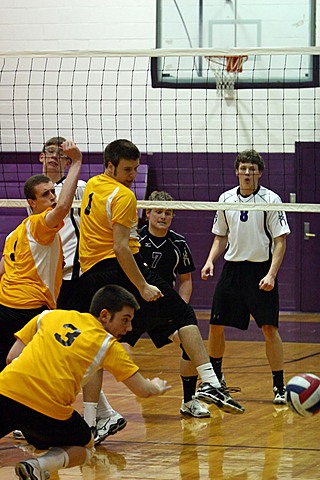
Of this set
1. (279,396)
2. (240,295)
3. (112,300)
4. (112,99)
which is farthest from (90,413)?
(112,99)

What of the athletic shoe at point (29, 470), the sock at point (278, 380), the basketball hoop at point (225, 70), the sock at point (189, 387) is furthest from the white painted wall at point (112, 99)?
the athletic shoe at point (29, 470)

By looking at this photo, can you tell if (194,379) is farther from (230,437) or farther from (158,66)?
(158,66)

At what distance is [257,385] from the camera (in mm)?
7289

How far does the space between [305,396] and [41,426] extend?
128 cm

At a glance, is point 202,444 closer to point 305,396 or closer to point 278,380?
point 305,396

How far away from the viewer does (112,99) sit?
42.0 feet

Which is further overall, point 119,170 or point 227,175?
point 227,175

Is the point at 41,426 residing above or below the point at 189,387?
above

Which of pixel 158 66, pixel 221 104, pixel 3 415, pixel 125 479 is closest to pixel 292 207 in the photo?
pixel 125 479

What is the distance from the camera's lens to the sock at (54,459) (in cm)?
416

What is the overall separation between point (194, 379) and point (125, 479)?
178 cm

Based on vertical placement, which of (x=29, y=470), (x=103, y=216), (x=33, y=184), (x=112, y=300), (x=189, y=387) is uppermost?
(x=33, y=184)

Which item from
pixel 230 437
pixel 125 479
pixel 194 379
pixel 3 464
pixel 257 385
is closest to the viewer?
pixel 125 479

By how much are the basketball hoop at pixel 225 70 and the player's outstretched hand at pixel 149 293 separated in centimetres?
617
